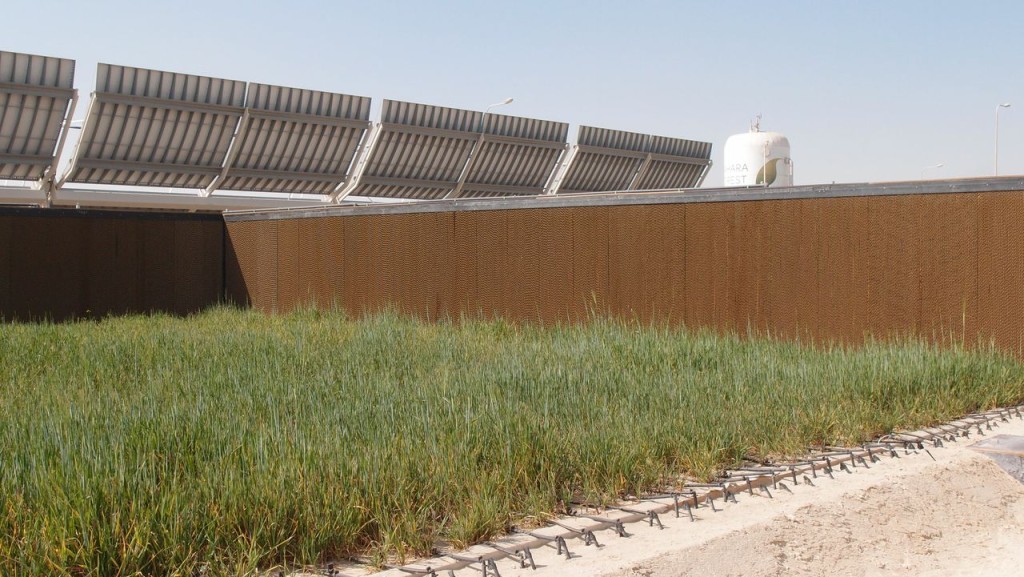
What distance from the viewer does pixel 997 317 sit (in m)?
8.82

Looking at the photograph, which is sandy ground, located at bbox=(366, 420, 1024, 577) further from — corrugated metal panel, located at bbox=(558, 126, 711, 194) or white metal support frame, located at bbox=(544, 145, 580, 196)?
white metal support frame, located at bbox=(544, 145, 580, 196)

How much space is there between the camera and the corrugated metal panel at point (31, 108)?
1847cm

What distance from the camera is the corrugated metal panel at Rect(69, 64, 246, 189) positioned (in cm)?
1991

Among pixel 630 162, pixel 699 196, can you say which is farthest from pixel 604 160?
pixel 699 196

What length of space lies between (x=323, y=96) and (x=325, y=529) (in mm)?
20194

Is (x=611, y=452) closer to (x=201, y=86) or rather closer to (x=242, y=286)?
(x=242, y=286)

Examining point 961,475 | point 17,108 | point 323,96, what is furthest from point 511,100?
point 961,475

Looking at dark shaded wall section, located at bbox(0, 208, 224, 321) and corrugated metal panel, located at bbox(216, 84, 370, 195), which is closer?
dark shaded wall section, located at bbox(0, 208, 224, 321)

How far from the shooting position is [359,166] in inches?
956

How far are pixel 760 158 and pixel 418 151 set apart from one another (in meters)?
12.3

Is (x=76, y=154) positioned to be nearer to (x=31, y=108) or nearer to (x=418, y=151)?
(x=31, y=108)

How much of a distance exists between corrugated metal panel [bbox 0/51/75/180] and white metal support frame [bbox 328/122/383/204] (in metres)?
6.84

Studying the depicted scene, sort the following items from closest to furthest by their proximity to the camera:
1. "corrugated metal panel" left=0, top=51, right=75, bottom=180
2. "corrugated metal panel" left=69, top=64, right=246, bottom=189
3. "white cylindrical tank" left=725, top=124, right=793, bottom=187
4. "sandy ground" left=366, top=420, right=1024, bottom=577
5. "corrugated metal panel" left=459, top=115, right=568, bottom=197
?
"sandy ground" left=366, top=420, right=1024, bottom=577
"corrugated metal panel" left=0, top=51, right=75, bottom=180
"corrugated metal panel" left=69, top=64, right=246, bottom=189
"corrugated metal panel" left=459, top=115, right=568, bottom=197
"white cylindrical tank" left=725, top=124, right=793, bottom=187

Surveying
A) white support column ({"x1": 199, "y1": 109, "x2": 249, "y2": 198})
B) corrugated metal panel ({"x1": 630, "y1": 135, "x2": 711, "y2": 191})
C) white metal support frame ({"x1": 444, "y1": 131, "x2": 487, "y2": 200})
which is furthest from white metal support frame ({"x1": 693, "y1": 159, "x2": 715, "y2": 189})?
white support column ({"x1": 199, "y1": 109, "x2": 249, "y2": 198})
